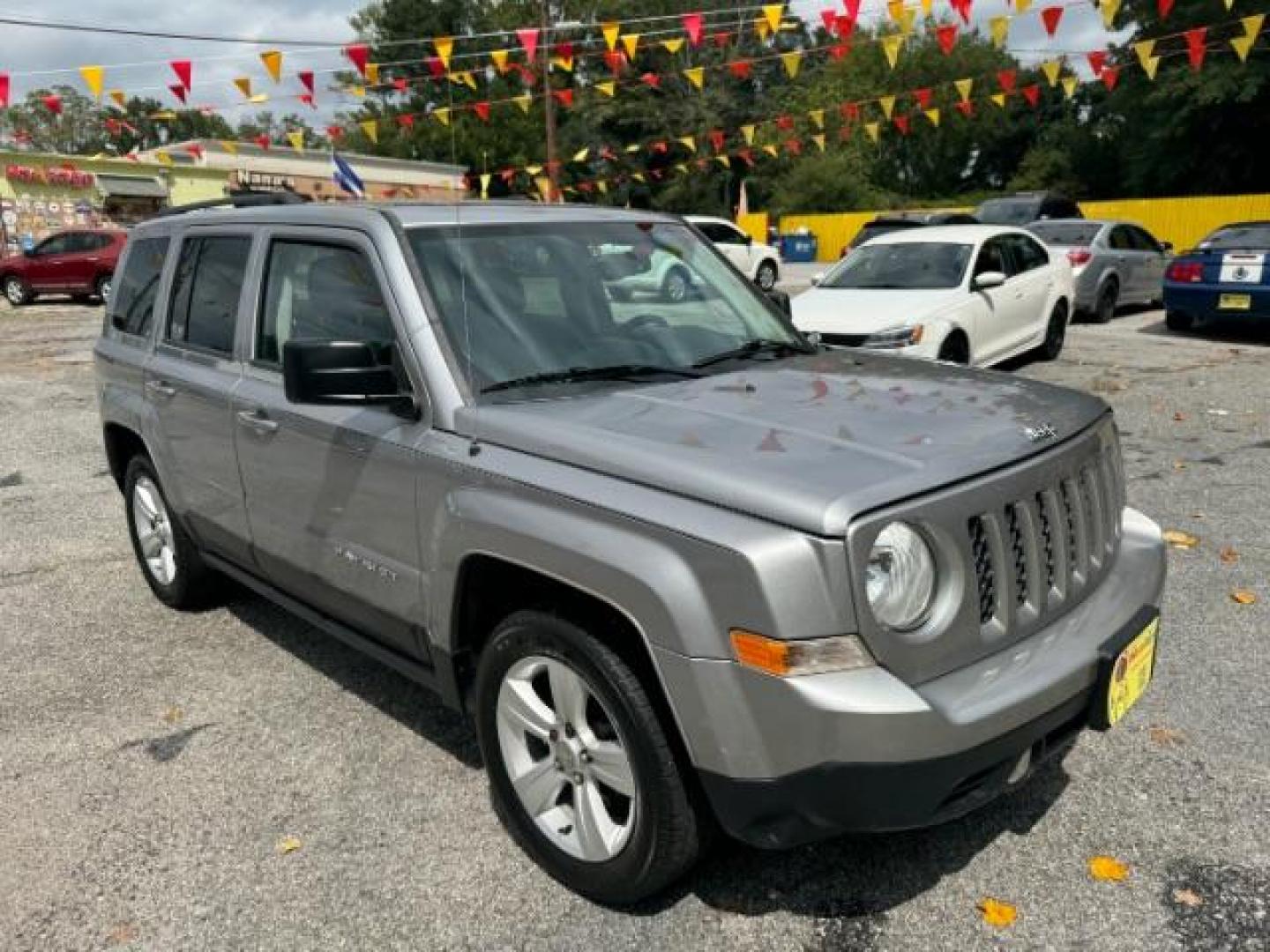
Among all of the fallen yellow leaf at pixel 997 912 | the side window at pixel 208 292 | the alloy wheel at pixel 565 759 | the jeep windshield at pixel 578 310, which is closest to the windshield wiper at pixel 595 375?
the jeep windshield at pixel 578 310

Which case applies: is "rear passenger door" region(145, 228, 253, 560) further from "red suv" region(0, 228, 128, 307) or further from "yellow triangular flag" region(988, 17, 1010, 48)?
"red suv" region(0, 228, 128, 307)

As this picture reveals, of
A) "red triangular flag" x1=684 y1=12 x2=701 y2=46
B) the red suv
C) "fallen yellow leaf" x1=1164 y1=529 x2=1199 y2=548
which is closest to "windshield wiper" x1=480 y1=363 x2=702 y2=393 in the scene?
"fallen yellow leaf" x1=1164 y1=529 x2=1199 y2=548

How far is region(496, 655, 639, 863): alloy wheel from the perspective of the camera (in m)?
2.52

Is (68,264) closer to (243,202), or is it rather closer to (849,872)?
(243,202)

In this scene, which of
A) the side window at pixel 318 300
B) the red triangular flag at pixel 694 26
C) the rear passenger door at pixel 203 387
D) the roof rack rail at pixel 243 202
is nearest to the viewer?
the side window at pixel 318 300

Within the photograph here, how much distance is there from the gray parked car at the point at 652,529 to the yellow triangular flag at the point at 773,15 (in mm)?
11355

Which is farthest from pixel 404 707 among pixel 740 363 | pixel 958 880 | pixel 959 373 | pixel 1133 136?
pixel 1133 136

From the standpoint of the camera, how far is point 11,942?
2.60 meters

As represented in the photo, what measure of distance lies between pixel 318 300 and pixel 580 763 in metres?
1.83

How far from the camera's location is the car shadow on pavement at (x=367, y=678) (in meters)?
3.56

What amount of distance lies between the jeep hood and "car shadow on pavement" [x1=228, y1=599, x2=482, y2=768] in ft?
4.16

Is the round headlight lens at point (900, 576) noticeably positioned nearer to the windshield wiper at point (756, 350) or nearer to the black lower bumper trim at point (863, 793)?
the black lower bumper trim at point (863, 793)

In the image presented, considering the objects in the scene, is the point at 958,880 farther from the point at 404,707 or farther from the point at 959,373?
the point at 404,707

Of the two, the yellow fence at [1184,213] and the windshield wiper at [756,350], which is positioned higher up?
the windshield wiper at [756,350]
